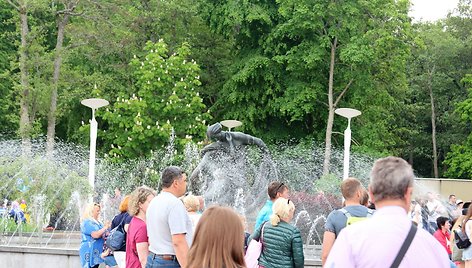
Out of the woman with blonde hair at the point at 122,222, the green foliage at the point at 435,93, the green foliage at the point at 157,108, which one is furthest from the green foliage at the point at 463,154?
the woman with blonde hair at the point at 122,222

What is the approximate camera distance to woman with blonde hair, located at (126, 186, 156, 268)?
332 inches

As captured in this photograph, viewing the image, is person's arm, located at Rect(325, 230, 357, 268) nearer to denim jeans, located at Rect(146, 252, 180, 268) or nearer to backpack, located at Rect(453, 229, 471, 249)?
denim jeans, located at Rect(146, 252, 180, 268)

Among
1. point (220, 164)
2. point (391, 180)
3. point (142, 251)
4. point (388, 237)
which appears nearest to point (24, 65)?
point (220, 164)

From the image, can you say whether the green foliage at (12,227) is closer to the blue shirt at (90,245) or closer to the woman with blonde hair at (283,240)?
the blue shirt at (90,245)

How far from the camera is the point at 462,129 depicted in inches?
2202

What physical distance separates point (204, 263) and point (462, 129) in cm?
5304

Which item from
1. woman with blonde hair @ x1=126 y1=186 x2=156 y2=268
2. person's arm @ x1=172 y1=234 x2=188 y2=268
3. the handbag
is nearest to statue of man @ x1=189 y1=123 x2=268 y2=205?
woman with blonde hair @ x1=126 y1=186 x2=156 y2=268

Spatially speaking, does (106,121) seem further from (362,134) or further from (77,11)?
(362,134)

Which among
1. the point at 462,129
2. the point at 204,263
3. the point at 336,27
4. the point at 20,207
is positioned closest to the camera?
the point at 204,263

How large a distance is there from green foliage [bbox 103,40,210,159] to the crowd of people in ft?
81.6

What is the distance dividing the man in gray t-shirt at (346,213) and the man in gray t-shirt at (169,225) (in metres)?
1.12

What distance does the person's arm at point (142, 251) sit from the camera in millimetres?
8328

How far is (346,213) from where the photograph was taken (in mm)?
7605

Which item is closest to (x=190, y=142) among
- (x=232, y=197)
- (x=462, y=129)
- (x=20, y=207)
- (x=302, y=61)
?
(x=302, y=61)
